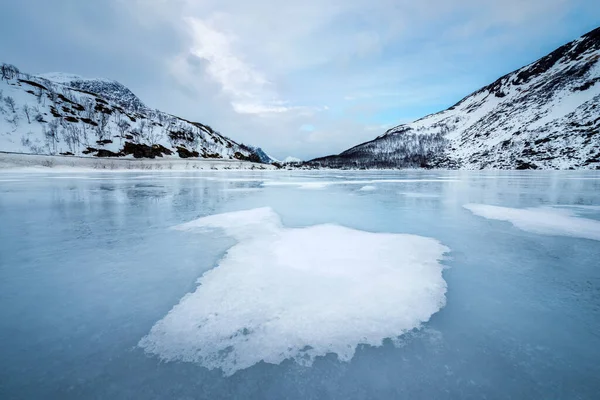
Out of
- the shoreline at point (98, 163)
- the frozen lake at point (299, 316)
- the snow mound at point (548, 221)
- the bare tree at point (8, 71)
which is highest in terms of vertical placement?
the bare tree at point (8, 71)

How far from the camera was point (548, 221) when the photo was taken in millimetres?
6145

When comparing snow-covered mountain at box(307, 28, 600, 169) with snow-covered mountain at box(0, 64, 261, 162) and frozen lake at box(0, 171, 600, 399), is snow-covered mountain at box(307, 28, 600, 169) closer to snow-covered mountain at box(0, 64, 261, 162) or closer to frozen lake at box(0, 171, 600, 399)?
snow-covered mountain at box(0, 64, 261, 162)

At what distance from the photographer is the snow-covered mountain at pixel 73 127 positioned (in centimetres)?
5319

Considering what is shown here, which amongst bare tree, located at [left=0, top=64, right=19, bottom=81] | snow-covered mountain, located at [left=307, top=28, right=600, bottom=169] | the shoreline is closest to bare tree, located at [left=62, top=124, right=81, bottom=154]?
the shoreline

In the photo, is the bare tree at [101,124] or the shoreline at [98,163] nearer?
the shoreline at [98,163]

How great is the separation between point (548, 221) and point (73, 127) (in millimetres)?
79769

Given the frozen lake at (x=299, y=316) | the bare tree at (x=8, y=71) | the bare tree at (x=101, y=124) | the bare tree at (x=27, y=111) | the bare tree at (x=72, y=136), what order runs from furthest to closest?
the bare tree at (x=8, y=71)
the bare tree at (x=101, y=124)
the bare tree at (x=72, y=136)
the bare tree at (x=27, y=111)
the frozen lake at (x=299, y=316)

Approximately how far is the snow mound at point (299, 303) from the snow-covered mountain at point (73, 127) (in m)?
66.1

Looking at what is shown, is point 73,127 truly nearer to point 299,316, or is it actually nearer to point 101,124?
point 101,124

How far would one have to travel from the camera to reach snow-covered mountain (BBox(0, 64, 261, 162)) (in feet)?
175

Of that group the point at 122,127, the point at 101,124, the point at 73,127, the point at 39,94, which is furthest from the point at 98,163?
the point at 39,94

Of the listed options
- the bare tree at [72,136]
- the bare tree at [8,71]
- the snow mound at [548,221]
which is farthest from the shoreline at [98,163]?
the snow mound at [548,221]

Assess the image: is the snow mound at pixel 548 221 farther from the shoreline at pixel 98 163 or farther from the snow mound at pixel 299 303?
the shoreline at pixel 98 163

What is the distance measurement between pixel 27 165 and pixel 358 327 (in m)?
53.8
